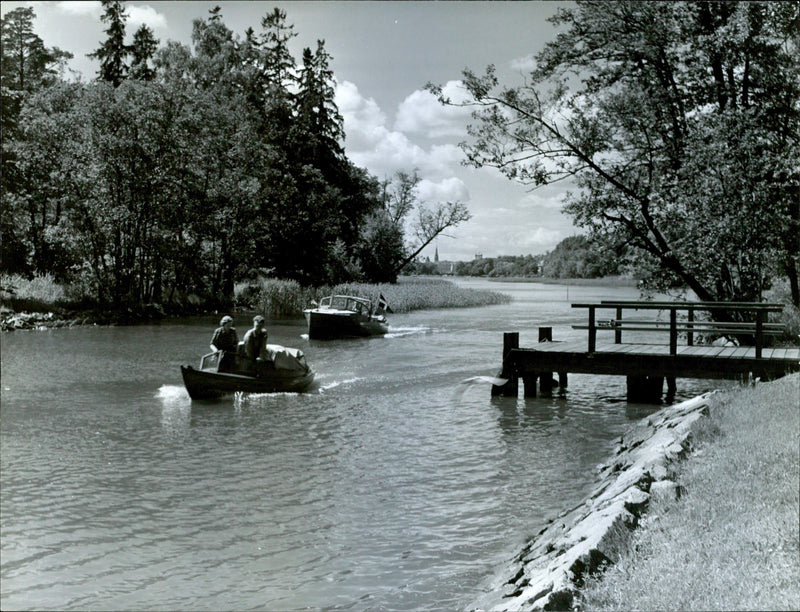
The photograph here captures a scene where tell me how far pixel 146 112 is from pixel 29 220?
1132 cm

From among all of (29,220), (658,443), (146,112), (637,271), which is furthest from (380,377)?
(29,220)

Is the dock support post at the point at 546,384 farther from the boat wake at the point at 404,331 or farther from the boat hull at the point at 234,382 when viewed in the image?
the boat wake at the point at 404,331

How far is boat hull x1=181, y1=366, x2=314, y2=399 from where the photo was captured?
61.2 ft

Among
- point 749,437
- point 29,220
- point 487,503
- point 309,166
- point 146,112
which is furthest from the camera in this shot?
point 309,166

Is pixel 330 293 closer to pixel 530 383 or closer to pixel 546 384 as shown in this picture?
pixel 546 384

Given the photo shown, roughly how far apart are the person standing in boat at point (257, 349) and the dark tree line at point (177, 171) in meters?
26.2

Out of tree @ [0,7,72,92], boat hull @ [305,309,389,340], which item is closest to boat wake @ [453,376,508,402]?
boat hull @ [305,309,389,340]

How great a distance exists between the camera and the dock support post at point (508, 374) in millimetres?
19078

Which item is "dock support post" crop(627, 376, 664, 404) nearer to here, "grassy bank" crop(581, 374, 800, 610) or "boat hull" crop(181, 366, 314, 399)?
"boat hull" crop(181, 366, 314, 399)

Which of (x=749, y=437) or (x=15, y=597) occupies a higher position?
(x=749, y=437)

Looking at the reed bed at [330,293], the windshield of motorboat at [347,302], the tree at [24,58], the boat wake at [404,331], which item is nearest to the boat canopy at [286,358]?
the windshield of motorboat at [347,302]

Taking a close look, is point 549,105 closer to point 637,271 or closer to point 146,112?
point 637,271

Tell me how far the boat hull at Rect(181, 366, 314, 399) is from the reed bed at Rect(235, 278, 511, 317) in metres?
29.5

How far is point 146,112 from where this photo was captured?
42688mm
